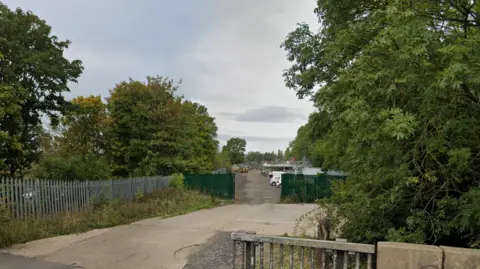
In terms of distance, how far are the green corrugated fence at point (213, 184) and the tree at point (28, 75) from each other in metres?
7.13

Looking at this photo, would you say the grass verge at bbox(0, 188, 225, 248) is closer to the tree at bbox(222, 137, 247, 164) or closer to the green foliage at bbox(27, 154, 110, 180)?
the green foliage at bbox(27, 154, 110, 180)

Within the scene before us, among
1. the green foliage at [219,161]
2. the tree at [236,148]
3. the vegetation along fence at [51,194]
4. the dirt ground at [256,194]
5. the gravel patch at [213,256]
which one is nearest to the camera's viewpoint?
the gravel patch at [213,256]

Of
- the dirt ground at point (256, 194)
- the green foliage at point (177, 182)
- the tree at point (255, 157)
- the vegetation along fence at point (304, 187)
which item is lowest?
the tree at point (255, 157)

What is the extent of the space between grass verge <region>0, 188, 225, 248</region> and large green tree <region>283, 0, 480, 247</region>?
6.97 meters

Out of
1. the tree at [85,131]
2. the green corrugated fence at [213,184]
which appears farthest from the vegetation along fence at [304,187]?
the tree at [85,131]

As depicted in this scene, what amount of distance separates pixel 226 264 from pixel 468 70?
4.81 metres

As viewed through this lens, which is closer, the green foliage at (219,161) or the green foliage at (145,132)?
the green foliage at (145,132)

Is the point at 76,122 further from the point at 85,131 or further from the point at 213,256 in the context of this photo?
the point at 213,256

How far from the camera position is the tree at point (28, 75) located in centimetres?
1013

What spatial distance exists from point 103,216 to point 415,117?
861 centimetres

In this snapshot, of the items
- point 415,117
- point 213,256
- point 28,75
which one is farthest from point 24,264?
point 28,75

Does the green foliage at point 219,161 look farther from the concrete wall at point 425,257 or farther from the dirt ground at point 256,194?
the concrete wall at point 425,257

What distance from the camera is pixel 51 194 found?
818 cm

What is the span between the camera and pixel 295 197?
53.3 feet
